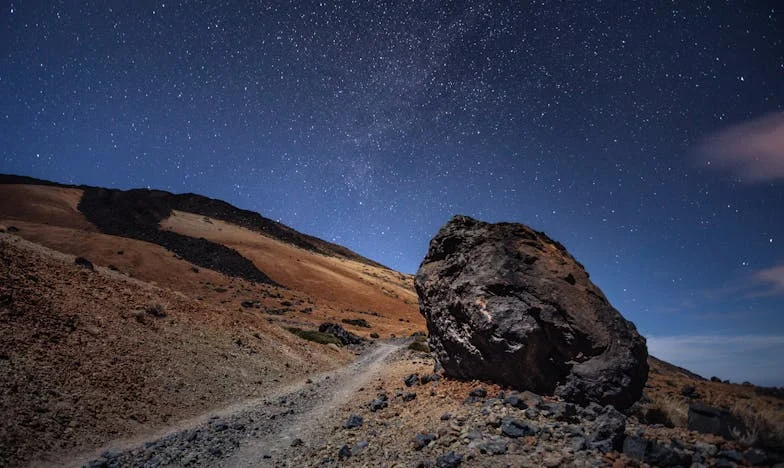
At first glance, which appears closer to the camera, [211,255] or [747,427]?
[747,427]

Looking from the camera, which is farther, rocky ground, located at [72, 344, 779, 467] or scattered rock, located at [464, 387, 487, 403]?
scattered rock, located at [464, 387, 487, 403]

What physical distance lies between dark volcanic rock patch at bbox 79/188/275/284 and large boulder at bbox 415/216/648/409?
59.1 meters

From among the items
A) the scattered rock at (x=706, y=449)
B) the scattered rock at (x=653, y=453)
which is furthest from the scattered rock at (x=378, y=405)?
the scattered rock at (x=706, y=449)

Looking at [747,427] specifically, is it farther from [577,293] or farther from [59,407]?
[59,407]

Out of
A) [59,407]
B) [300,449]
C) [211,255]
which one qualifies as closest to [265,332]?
[59,407]

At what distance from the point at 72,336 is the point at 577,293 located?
55.2 feet

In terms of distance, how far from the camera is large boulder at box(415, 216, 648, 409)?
948 centimetres

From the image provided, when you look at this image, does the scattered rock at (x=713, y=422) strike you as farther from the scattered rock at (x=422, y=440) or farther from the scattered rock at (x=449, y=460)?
the scattered rock at (x=422, y=440)

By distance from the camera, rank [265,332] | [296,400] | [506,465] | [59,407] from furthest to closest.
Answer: [265,332]
[296,400]
[59,407]
[506,465]

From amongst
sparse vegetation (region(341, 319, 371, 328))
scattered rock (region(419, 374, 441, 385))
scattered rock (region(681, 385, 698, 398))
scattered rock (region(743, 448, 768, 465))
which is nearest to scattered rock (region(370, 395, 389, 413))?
scattered rock (region(419, 374, 441, 385))

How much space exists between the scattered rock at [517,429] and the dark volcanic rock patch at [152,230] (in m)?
63.5

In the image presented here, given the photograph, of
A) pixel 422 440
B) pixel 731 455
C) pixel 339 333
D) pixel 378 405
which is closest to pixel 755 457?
pixel 731 455

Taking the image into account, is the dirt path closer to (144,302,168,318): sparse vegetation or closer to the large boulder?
the large boulder

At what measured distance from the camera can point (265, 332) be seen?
25.5 m
